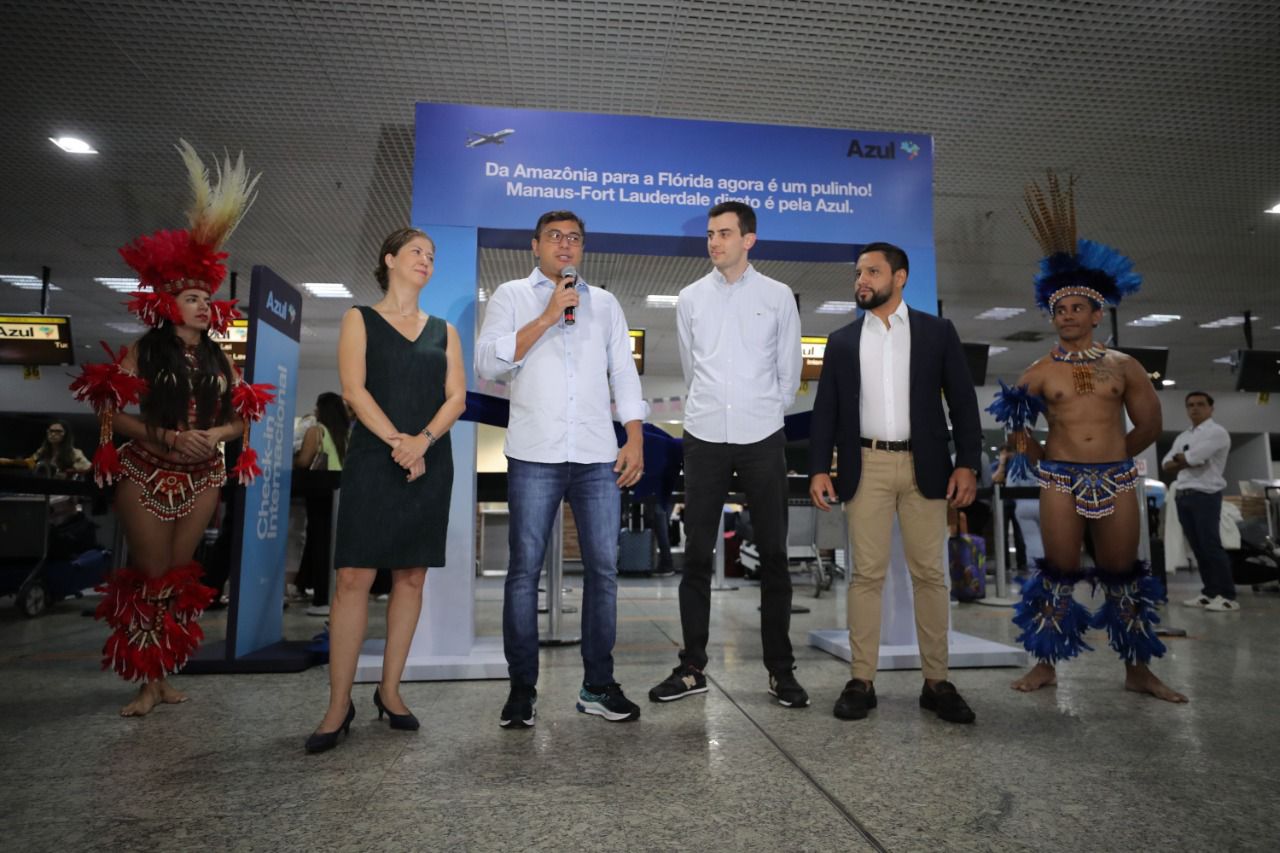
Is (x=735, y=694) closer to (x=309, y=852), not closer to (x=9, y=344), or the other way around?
(x=309, y=852)

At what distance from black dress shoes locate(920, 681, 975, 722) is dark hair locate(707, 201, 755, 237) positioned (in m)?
1.73

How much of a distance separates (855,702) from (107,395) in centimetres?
272

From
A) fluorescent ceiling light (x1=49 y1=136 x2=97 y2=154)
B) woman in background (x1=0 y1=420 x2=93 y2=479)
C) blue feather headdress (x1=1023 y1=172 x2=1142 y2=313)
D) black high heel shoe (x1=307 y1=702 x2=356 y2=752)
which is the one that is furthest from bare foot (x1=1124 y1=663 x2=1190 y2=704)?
fluorescent ceiling light (x1=49 y1=136 x2=97 y2=154)

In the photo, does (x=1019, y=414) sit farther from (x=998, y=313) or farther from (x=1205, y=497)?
(x=998, y=313)

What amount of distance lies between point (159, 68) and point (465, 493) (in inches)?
165

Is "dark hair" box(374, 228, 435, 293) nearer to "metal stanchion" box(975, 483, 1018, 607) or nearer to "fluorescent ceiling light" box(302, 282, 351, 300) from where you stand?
"metal stanchion" box(975, 483, 1018, 607)

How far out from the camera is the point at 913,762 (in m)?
2.13

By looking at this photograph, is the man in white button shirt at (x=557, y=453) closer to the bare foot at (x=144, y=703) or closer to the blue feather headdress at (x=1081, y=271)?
the bare foot at (x=144, y=703)

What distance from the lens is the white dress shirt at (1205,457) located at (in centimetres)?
629

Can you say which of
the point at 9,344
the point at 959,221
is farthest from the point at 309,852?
the point at 9,344

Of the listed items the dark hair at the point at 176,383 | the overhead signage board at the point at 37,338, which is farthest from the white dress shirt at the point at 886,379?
the overhead signage board at the point at 37,338

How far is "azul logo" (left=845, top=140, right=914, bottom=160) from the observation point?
397 centimetres

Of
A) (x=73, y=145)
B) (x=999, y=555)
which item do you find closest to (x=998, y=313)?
(x=999, y=555)

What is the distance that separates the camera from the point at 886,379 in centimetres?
288
